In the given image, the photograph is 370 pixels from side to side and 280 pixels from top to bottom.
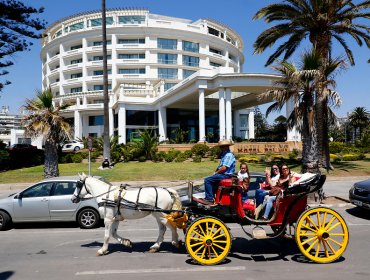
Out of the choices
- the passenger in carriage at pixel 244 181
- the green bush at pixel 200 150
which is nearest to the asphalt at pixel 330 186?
the passenger in carriage at pixel 244 181

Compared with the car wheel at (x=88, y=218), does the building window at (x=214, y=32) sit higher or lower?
higher

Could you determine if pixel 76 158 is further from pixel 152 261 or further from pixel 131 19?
pixel 131 19

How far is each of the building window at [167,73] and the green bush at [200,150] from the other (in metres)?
34.0

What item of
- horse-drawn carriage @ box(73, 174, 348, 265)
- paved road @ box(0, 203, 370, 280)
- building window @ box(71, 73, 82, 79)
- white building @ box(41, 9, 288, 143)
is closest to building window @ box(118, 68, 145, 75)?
white building @ box(41, 9, 288, 143)

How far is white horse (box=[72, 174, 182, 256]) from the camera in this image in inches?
269

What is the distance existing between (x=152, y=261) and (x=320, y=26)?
64.8 feet

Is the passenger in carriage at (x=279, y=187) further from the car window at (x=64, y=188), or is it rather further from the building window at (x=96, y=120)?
the building window at (x=96, y=120)

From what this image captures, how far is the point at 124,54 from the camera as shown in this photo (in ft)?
A: 209

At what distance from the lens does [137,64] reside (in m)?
61.7

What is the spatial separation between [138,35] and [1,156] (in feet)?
139

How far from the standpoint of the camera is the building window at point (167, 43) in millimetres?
63184

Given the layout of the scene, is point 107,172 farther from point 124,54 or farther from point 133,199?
point 124,54

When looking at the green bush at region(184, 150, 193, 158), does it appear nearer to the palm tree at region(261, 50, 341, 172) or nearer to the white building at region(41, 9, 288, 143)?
the palm tree at region(261, 50, 341, 172)

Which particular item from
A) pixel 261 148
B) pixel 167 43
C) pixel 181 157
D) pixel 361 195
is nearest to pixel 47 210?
pixel 361 195
